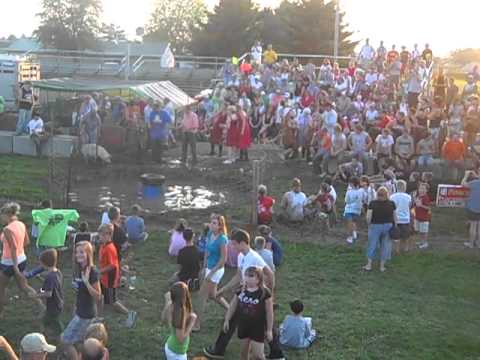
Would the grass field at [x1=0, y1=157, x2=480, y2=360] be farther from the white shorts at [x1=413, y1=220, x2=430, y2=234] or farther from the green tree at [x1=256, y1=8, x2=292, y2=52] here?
the green tree at [x1=256, y1=8, x2=292, y2=52]

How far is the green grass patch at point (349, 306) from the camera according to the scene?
30.7ft

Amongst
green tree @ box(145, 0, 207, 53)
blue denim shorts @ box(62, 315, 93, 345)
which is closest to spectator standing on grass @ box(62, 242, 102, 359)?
blue denim shorts @ box(62, 315, 93, 345)

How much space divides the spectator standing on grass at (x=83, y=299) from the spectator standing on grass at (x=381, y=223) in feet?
18.5

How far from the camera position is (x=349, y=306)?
1087 centimetres

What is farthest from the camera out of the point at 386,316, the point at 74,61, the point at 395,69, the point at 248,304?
the point at 74,61

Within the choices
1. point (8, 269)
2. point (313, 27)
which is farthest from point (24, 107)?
point (313, 27)

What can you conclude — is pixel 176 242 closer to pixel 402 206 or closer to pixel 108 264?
pixel 108 264

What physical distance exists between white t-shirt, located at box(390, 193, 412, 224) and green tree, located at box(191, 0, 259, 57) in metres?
34.2

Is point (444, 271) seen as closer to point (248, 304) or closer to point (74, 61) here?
point (248, 304)

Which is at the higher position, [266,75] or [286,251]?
[266,75]

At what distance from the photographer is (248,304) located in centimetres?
765

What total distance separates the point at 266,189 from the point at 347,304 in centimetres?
529

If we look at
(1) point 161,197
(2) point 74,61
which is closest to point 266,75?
(1) point 161,197

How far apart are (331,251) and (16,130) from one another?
12912 millimetres
